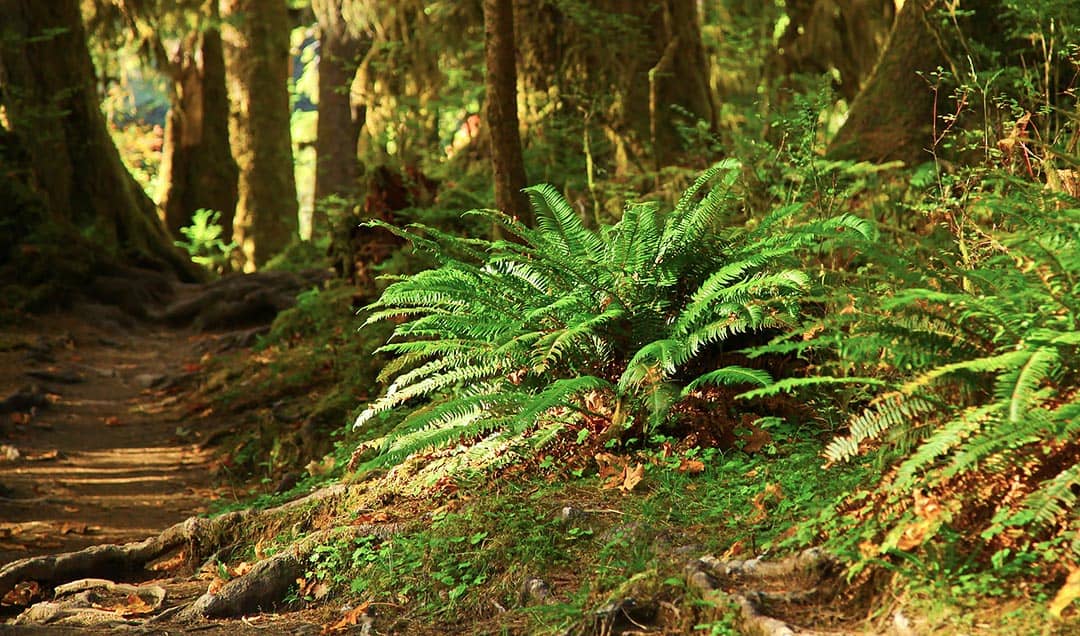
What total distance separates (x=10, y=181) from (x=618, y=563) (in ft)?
38.5

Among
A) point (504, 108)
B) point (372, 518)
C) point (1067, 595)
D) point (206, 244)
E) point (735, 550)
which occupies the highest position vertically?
point (504, 108)

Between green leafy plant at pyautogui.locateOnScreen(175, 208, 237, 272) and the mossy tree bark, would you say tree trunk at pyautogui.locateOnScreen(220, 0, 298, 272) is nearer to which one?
green leafy plant at pyautogui.locateOnScreen(175, 208, 237, 272)

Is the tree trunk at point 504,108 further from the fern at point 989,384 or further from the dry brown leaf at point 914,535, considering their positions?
the dry brown leaf at point 914,535

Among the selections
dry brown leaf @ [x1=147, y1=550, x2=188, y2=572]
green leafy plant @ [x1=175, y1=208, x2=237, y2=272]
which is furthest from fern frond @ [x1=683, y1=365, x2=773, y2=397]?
green leafy plant @ [x1=175, y1=208, x2=237, y2=272]

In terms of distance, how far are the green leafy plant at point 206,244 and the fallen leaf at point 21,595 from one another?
43.0ft

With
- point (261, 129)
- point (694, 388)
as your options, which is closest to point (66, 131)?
point (261, 129)

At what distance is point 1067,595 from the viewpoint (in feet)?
8.95

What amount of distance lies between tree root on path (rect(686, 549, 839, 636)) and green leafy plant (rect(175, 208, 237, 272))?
50.6ft

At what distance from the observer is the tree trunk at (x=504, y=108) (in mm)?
7363

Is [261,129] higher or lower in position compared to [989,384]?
higher

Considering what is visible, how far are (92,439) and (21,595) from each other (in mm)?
3798

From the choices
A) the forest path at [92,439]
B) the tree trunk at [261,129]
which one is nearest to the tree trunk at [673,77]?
the forest path at [92,439]

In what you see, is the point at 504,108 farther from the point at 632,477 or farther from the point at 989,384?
the point at 989,384

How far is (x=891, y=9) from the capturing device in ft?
45.4
